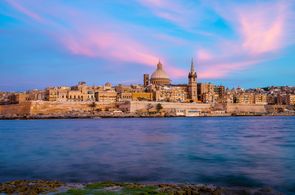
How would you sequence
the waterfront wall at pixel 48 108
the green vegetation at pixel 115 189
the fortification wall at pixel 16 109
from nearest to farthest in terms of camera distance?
the green vegetation at pixel 115 189, the waterfront wall at pixel 48 108, the fortification wall at pixel 16 109

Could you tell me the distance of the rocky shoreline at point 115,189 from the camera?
5.54m

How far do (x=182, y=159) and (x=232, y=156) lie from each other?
1422 mm

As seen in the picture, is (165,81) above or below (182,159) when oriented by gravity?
above

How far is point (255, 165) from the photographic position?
8523mm

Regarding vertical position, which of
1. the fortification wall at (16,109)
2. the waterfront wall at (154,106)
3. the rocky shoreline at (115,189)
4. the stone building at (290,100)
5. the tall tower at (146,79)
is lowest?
the rocky shoreline at (115,189)

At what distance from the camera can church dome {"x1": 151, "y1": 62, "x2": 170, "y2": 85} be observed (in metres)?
79.0

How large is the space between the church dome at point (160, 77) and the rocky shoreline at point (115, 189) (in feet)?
239

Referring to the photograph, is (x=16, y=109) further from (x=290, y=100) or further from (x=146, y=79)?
(x=290, y=100)

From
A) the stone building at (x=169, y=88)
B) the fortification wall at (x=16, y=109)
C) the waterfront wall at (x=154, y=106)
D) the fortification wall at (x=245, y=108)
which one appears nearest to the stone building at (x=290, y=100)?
the fortification wall at (x=245, y=108)

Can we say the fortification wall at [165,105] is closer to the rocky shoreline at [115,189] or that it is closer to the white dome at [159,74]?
the white dome at [159,74]

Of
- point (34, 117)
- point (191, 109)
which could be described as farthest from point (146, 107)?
point (34, 117)

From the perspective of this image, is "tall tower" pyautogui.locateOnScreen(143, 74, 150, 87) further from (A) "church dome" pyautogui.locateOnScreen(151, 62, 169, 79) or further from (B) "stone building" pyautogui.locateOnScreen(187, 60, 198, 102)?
(B) "stone building" pyautogui.locateOnScreen(187, 60, 198, 102)

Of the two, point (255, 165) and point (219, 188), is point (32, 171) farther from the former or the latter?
point (255, 165)

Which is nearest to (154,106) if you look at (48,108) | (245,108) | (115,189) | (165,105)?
(165,105)
